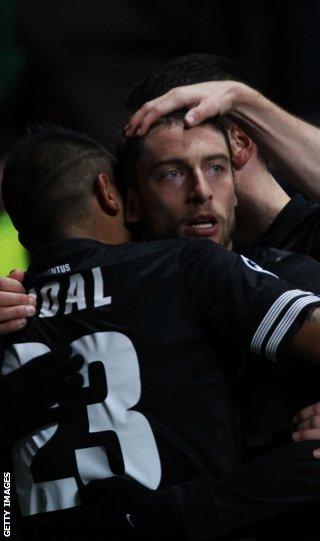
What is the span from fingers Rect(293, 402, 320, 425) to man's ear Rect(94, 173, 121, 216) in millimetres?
561

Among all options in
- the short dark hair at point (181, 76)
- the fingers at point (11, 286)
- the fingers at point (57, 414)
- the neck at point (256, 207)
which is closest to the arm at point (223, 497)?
the fingers at point (57, 414)

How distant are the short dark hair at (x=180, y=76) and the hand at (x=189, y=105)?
29 centimetres

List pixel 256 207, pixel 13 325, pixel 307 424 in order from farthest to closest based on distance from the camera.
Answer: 1. pixel 256 207
2. pixel 13 325
3. pixel 307 424

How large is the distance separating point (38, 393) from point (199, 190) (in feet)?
1.73

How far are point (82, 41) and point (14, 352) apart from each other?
2.23 meters

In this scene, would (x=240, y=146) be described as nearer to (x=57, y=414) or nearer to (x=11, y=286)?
(x=11, y=286)

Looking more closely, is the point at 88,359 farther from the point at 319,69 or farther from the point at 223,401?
the point at 319,69

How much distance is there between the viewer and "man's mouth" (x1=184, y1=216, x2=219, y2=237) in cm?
223

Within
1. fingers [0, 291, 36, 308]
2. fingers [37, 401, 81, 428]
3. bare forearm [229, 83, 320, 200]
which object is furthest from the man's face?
fingers [37, 401, 81, 428]

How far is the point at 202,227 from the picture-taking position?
224cm

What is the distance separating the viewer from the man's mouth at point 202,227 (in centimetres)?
223

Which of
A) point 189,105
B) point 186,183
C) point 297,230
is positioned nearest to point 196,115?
point 189,105

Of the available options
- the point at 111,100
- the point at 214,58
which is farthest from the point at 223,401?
the point at 111,100

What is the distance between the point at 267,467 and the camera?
1864 mm
